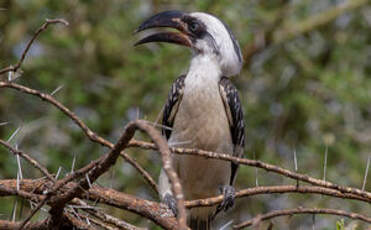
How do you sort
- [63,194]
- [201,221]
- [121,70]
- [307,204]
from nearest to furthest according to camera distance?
[63,194] < [201,221] < [307,204] < [121,70]

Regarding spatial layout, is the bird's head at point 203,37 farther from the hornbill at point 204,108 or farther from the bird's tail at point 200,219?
the bird's tail at point 200,219

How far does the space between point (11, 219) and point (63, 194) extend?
44 cm

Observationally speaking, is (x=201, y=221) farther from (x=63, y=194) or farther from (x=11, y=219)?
(x=63, y=194)

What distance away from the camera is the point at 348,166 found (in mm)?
5953

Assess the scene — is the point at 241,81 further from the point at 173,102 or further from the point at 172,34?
the point at 173,102

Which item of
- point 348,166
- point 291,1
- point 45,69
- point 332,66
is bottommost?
point 348,166

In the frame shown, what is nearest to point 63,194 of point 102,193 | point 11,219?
point 102,193

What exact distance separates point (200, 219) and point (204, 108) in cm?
89

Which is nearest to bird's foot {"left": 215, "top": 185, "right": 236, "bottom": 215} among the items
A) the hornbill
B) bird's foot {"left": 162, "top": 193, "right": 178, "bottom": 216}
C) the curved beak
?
the hornbill

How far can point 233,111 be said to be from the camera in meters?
3.98

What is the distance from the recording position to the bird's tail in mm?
4328

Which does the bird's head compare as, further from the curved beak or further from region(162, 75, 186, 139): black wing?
region(162, 75, 186, 139): black wing

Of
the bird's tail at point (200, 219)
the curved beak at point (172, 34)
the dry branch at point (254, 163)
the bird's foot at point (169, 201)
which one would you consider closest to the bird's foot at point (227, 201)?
the bird's tail at point (200, 219)

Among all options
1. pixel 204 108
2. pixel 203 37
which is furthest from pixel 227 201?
pixel 203 37
